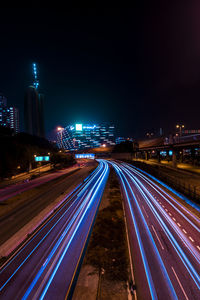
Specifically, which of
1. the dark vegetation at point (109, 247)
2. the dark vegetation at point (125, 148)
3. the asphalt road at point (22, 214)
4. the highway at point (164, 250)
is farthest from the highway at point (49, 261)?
the dark vegetation at point (125, 148)

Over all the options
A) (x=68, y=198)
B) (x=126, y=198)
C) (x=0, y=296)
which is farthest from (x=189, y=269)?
(x=68, y=198)

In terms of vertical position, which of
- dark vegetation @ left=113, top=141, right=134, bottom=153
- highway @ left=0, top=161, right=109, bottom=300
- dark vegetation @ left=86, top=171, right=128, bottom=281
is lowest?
highway @ left=0, top=161, right=109, bottom=300

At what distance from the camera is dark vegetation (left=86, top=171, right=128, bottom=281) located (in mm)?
8906

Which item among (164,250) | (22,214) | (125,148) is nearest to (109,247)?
(164,250)


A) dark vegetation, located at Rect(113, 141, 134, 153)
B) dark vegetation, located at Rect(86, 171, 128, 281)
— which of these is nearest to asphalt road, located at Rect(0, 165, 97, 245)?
dark vegetation, located at Rect(86, 171, 128, 281)

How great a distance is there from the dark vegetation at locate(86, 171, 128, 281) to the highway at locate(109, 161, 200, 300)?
751 millimetres

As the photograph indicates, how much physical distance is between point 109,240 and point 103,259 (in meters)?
2.09

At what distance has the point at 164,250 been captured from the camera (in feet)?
34.7

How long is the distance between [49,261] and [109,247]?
4488 millimetres

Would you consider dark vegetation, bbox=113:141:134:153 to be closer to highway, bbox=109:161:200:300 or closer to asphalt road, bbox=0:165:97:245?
asphalt road, bbox=0:165:97:245

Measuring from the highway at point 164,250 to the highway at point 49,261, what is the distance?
4195mm

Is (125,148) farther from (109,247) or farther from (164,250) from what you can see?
(109,247)

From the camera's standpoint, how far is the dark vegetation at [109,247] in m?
8.91

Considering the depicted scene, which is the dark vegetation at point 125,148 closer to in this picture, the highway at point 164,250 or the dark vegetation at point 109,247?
the highway at point 164,250
